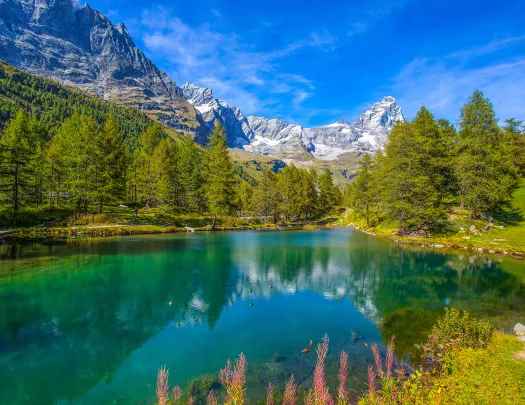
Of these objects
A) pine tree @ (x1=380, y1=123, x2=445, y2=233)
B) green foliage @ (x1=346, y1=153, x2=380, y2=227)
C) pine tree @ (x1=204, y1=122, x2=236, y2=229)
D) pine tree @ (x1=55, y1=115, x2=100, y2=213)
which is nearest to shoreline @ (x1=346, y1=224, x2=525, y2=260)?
pine tree @ (x1=380, y1=123, x2=445, y2=233)

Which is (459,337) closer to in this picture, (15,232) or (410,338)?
(410,338)

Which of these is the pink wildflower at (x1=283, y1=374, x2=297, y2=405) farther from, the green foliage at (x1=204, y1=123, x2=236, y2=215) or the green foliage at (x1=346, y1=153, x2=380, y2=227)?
the green foliage at (x1=346, y1=153, x2=380, y2=227)

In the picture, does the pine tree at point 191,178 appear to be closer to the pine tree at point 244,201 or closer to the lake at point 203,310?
the pine tree at point 244,201

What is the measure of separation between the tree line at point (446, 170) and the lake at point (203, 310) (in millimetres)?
13595

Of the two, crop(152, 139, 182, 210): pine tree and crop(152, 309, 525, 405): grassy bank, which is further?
crop(152, 139, 182, 210): pine tree

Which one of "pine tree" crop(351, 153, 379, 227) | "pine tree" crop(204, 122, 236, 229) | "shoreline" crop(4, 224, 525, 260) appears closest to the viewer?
"shoreline" crop(4, 224, 525, 260)

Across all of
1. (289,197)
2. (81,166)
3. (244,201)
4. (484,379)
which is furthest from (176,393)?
(244,201)

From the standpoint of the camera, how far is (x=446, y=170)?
2314 inches

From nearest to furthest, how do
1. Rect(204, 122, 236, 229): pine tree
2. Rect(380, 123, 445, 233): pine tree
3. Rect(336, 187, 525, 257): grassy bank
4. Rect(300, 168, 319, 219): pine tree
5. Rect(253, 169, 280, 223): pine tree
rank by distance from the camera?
Rect(336, 187, 525, 257): grassy bank
Rect(380, 123, 445, 233): pine tree
Rect(204, 122, 236, 229): pine tree
Rect(253, 169, 280, 223): pine tree
Rect(300, 168, 319, 219): pine tree

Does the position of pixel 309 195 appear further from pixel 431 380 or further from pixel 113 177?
pixel 431 380

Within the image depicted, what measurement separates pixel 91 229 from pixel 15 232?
10.6m

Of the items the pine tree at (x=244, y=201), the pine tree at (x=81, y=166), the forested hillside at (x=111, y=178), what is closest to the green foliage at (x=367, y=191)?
the forested hillside at (x=111, y=178)

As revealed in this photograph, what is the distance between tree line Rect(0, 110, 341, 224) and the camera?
5200cm

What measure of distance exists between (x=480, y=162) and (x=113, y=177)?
69.4 meters
